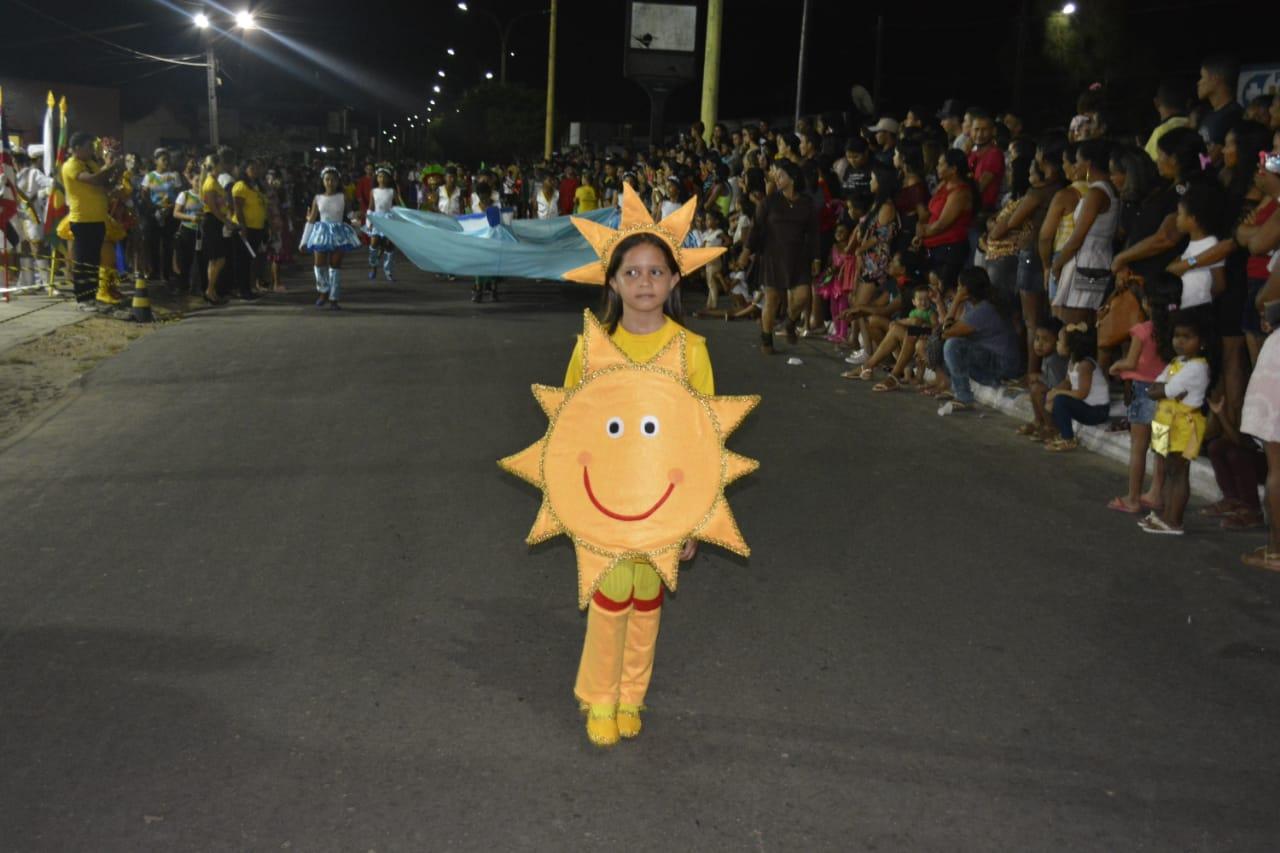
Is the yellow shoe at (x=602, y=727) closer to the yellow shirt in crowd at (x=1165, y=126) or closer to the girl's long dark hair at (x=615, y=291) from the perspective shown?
the girl's long dark hair at (x=615, y=291)

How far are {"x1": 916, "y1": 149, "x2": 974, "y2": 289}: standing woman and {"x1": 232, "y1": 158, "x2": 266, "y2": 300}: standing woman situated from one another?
31.9 ft

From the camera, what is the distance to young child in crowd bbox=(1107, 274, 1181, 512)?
750cm

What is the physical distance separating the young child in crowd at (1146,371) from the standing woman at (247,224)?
13.2 meters

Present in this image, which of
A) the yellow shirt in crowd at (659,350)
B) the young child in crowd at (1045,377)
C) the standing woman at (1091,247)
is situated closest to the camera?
the yellow shirt in crowd at (659,350)

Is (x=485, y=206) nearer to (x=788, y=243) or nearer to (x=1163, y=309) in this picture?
(x=788, y=243)

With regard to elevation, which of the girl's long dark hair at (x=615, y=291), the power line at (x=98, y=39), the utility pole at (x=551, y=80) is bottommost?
the girl's long dark hair at (x=615, y=291)

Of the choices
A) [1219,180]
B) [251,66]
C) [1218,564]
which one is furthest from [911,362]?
[251,66]

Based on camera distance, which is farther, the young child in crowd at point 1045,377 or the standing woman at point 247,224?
the standing woman at point 247,224

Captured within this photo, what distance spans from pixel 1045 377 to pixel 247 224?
11748 millimetres

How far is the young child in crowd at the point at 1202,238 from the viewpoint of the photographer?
8.38 m

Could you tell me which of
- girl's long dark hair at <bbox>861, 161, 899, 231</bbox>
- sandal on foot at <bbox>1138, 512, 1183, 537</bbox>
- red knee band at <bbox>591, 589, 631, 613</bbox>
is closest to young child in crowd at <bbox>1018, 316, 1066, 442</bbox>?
sandal on foot at <bbox>1138, 512, 1183, 537</bbox>

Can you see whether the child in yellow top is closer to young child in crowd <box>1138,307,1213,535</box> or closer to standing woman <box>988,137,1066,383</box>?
young child in crowd <box>1138,307,1213,535</box>

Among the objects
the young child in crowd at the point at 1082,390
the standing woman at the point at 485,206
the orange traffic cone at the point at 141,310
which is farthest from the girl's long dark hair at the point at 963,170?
the orange traffic cone at the point at 141,310

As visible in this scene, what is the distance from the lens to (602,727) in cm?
445
